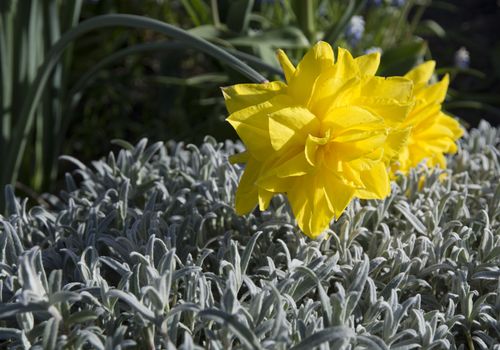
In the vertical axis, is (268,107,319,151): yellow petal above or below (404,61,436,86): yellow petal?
above

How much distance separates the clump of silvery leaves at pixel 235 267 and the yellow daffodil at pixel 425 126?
44 mm

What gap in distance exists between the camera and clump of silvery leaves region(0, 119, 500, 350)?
3.51ft

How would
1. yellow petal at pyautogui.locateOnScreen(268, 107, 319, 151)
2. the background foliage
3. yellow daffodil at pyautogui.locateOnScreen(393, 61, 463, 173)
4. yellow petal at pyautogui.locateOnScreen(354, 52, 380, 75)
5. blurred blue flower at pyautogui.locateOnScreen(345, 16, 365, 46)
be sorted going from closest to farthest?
yellow petal at pyautogui.locateOnScreen(268, 107, 319, 151) < yellow petal at pyautogui.locateOnScreen(354, 52, 380, 75) < yellow daffodil at pyautogui.locateOnScreen(393, 61, 463, 173) < the background foliage < blurred blue flower at pyautogui.locateOnScreen(345, 16, 365, 46)

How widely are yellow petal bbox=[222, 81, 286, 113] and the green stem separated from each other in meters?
0.16

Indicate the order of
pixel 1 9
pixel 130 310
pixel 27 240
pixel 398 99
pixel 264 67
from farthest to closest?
pixel 1 9, pixel 264 67, pixel 27 240, pixel 398 99, pixel 130 310

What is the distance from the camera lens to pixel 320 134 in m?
1.28

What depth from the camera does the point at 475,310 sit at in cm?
123

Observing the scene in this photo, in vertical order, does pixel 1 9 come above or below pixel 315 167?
above

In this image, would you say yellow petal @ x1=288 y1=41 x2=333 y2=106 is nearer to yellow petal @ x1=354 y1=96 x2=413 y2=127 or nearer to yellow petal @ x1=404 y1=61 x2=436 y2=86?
yellow petal @ x1=354 y1=96 x2=413 y2=127

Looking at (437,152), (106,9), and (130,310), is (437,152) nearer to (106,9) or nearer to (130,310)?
(130,310)

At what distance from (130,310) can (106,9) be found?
81.4 inches

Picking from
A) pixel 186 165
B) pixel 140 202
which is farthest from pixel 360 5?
pixel 140 202

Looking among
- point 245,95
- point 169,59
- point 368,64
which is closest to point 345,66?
point 368,64

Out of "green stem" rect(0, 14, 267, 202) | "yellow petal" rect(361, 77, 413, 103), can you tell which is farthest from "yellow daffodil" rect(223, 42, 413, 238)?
"green stem" rect(0, 14, 267, 202)
